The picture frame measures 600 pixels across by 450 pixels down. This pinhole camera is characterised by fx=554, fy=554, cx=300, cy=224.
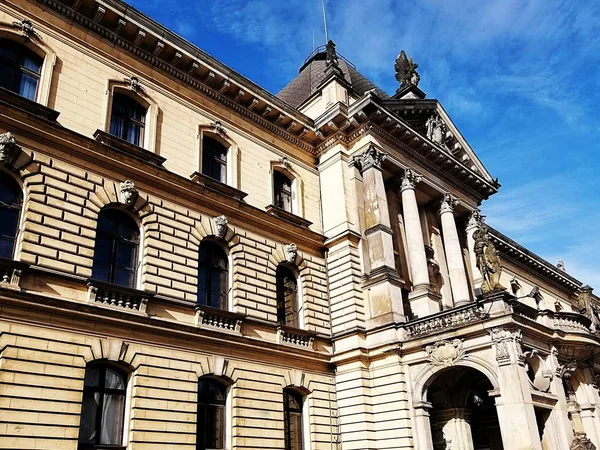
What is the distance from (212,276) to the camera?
19.2m

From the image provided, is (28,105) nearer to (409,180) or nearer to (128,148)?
(128,148)

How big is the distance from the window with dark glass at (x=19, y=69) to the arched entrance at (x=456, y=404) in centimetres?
1690

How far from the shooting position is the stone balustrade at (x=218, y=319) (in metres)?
17.5

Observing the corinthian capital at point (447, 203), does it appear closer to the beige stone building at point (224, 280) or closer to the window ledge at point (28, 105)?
the beige stone building at point (224, 280)

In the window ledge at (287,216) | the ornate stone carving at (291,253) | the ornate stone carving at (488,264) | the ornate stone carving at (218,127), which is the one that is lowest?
the ornate stone carving at (488,264)

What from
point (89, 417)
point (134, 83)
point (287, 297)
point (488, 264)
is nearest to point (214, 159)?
point (134, 83)

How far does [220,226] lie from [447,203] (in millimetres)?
13498

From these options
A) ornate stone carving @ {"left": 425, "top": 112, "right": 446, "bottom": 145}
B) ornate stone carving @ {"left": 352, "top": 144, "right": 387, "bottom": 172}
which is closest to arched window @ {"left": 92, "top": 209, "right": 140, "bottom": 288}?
ornate stone carving @ {"left": 352, "top": 144, "right": 387, "bottom": 172}

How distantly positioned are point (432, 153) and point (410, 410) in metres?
13.3

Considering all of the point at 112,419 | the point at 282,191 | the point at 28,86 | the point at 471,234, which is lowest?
the point at 112,419

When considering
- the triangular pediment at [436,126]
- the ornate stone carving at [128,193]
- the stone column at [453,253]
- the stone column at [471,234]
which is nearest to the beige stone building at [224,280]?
the ornate stone carving at [128,193]

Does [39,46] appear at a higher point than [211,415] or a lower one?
higher

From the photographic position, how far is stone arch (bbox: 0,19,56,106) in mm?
16516

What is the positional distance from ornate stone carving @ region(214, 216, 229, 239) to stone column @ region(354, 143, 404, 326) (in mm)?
6297
